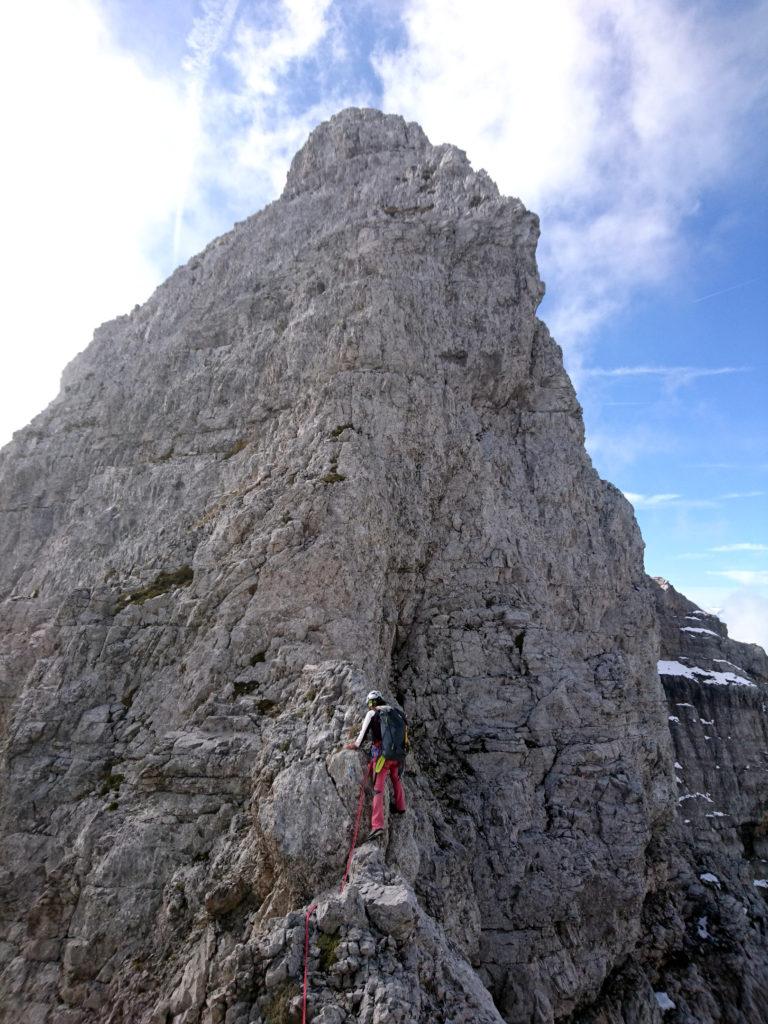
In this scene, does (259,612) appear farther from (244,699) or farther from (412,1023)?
(412,1023)

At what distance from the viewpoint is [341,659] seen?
18156 millimetres

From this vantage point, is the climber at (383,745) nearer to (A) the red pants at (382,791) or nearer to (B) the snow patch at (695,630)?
(A) the red pants at (382,791)

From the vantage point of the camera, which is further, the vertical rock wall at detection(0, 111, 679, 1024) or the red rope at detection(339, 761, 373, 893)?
the vertical rock wall at detection(0, 111, 679, 1024)

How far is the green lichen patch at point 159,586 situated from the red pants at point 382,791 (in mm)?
11356

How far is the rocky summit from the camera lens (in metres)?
13.2

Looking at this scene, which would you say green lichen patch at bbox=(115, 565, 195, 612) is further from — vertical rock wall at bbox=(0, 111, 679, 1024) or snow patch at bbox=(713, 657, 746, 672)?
snow patch at bbox=(713, 657, 746, 672)

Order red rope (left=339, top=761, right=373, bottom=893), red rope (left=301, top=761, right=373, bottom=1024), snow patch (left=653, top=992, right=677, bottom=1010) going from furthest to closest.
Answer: snow patch (left=653, top=992, right=677, bottom=1010), red rope (left=339, top=761, right=373, bottom=893), red rope (left=301, top=761, right=373, bottom=1024)

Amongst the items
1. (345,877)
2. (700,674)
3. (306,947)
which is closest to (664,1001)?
(345,877)

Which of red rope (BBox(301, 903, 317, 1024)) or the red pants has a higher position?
the red pants

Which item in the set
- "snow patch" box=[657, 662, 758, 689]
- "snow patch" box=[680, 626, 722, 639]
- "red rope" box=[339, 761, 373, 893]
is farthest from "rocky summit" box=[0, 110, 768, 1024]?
"snow patch" box=[680, 626, 722, 639]

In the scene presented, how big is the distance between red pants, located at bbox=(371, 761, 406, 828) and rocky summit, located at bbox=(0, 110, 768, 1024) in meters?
0.43

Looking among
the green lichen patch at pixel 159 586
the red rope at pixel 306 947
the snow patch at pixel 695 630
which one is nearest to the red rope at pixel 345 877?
the red rope at pixel 306 947

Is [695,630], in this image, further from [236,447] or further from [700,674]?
[236,447]

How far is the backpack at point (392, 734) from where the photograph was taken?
1294 cm
